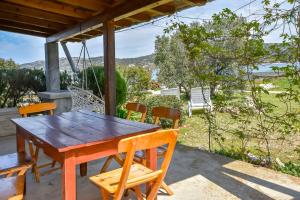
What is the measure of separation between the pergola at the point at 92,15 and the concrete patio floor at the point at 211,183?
1538 mm

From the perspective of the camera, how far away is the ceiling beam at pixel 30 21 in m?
4.51

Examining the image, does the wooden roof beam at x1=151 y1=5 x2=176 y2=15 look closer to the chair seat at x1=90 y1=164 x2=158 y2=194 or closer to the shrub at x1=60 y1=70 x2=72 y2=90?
the chair seat at x1=90 y1=164 x2=158 y2=194

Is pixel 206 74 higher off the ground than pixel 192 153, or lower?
higher

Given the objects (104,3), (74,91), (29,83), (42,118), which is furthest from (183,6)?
(29,83)

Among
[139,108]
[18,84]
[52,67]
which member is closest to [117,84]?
[52,67]

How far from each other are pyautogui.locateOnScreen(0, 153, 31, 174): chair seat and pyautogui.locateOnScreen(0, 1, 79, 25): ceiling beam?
2.66 meters

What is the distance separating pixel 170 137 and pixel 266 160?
2410mm

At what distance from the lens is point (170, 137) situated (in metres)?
1.63

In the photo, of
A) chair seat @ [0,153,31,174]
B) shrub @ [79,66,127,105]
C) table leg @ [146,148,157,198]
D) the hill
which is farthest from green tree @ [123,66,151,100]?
table leg @ [146,148,157,198]

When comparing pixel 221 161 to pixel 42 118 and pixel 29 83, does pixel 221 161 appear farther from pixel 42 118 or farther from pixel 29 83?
pixel 29 83

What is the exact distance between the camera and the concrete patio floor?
7.79 ft

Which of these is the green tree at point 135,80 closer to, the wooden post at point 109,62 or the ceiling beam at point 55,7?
the wooden post at point 109,62

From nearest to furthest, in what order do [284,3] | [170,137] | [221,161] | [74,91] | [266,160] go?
[170,137] → [284,3] → [221,161] → [266,160] → [74,91]

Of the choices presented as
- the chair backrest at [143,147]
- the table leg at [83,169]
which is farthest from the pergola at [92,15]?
the chair backrest at [143,147]
